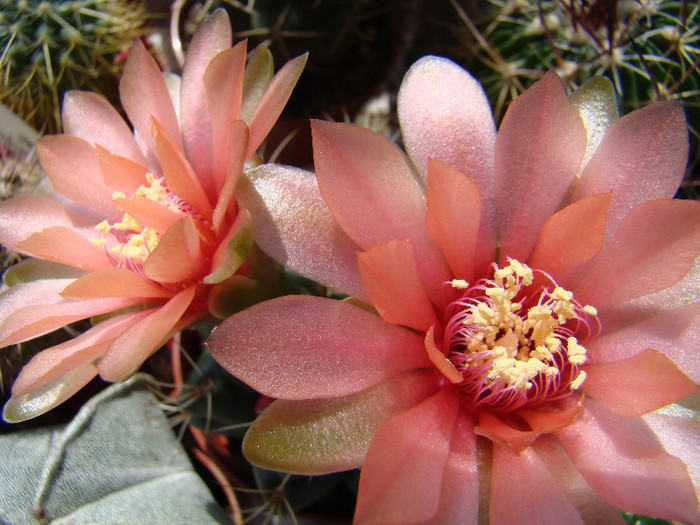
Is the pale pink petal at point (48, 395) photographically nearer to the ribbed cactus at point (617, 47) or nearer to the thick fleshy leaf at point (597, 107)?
the thick fleshy leaf at point (597, 107)

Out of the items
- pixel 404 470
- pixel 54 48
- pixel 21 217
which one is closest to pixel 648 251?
pixel 404 470

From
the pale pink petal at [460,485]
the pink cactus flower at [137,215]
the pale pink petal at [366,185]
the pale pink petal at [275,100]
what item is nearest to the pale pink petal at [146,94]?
the pink cactus flower at [137,215]

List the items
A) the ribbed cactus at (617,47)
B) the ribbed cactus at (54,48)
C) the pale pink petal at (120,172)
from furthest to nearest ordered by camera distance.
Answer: the ribbed cactus at (54,48) → the ribbed cactus at (617,47) → the pale pink petal at (120,172)

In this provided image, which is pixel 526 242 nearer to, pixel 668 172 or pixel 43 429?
pixel 668 172

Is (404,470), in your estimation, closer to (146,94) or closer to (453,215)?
(453,215)

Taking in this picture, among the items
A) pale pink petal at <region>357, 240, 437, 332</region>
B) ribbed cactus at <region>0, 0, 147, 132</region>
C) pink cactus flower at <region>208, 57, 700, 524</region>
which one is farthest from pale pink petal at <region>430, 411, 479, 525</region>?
ribbed cactus at <region>0, 0, 147, 132</region>

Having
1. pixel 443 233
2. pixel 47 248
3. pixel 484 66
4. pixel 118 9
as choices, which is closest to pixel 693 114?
pixel 484 66
